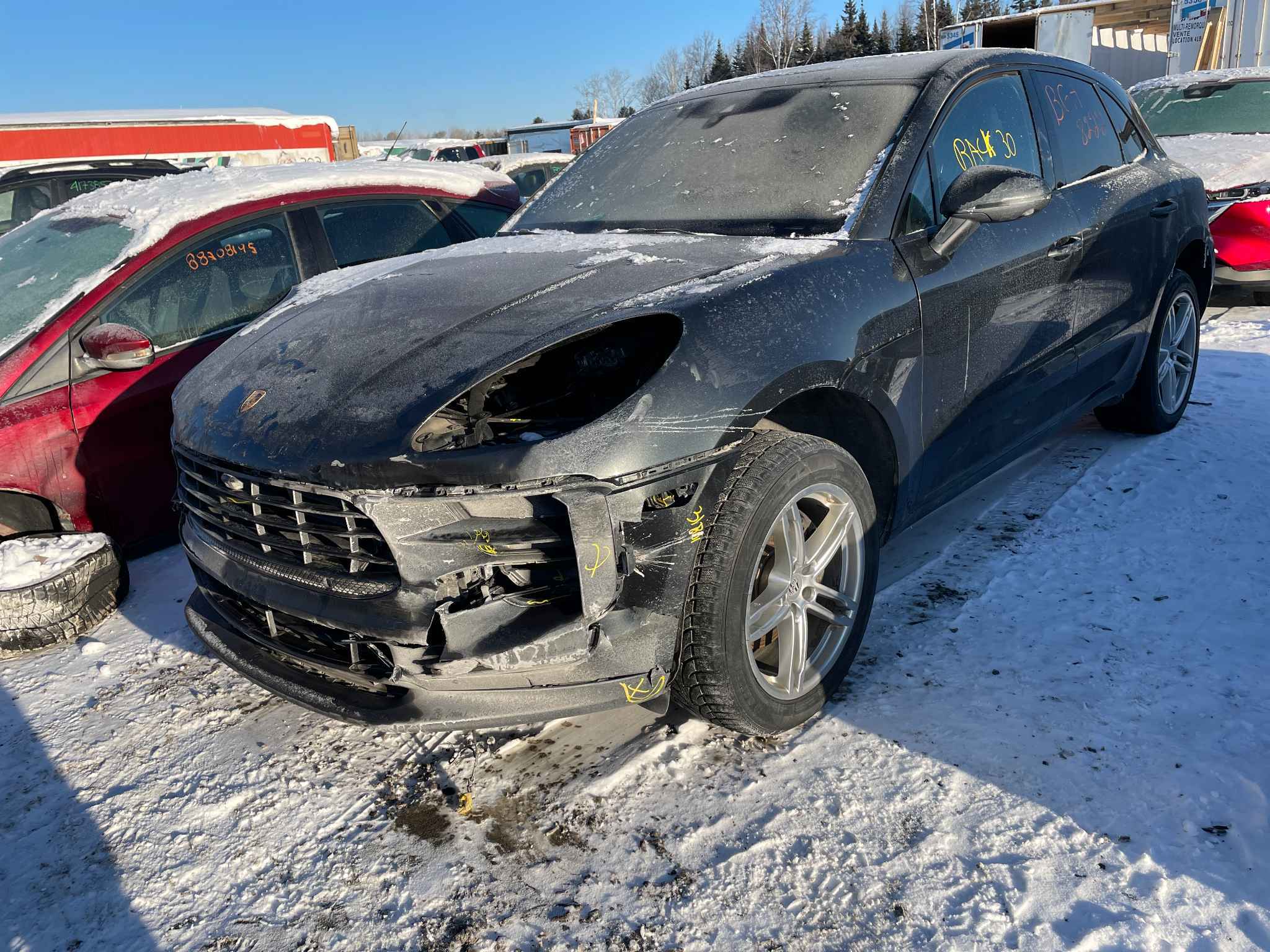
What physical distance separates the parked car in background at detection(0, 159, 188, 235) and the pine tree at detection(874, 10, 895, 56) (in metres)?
44.8

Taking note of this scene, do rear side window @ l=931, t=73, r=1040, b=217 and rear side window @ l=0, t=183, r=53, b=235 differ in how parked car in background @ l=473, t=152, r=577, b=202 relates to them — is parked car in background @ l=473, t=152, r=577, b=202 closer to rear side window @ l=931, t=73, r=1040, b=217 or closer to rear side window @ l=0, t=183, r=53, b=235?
rear side window @ l=0, t=183, r=53, b=235

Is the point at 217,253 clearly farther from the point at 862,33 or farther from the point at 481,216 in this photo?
the point at 862,33

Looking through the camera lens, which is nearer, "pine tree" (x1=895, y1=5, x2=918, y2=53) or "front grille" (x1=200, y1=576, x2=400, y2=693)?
"front grille" (x1=200, y1=576, x2=400, y2=693)

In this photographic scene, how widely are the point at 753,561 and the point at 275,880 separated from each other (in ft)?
4.44

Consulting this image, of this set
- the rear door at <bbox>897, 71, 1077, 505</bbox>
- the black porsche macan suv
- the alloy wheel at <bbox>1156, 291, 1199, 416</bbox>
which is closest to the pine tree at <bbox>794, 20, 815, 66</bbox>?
the alloy wheel at <bbox>1156, 291, 1199, 416</bbox>

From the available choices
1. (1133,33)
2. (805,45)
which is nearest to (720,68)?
(805,45)

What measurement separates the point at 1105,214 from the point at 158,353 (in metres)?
3.88

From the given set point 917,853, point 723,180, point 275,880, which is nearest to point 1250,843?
point 917,853

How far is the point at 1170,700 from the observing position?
8.29 feet

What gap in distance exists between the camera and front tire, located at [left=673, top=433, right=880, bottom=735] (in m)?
2.19

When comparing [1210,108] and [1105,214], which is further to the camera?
[1210,108]

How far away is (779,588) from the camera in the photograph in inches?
95.3

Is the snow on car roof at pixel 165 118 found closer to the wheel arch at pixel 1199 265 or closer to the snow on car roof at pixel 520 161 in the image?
the snow on car roof at pixel 520 161

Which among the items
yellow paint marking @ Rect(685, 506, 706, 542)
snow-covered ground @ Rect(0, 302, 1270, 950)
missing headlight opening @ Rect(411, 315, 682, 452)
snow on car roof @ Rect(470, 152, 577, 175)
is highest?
snow on car roof @ Rect(470, 152, 577, 175)
